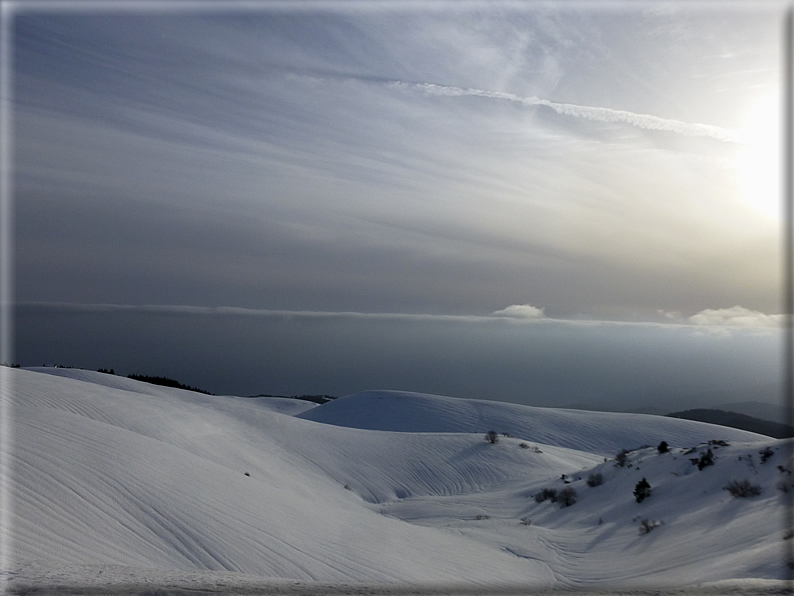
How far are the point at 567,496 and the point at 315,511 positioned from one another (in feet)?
17.6

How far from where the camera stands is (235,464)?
8.80 m

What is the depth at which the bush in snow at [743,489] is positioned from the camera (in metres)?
6.68

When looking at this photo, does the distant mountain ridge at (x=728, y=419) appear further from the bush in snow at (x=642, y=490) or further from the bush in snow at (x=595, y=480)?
the bush in snow at (x=642, y=490)

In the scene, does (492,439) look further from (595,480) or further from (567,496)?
(567,496)

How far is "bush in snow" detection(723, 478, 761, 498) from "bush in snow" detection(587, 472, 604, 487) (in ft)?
11.1

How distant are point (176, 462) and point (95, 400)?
161 inches

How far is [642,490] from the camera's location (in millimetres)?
8547

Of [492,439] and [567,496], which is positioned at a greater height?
[567,496]

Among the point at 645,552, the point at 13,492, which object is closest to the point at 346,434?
the point at 645,552

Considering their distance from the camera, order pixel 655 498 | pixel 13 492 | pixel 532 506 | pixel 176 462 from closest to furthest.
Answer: pixel 13 492 → pixel 176 462 → pixel 655 498 → pixel 532 506

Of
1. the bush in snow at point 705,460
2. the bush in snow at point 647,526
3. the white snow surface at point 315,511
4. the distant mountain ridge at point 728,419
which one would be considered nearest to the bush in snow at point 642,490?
the white snow surface at point 315,511

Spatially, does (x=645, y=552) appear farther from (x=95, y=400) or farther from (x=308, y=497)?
(x=95, y=400)

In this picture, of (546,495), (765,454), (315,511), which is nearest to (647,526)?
(765,454)

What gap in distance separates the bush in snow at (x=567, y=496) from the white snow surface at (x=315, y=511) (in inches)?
6.1
